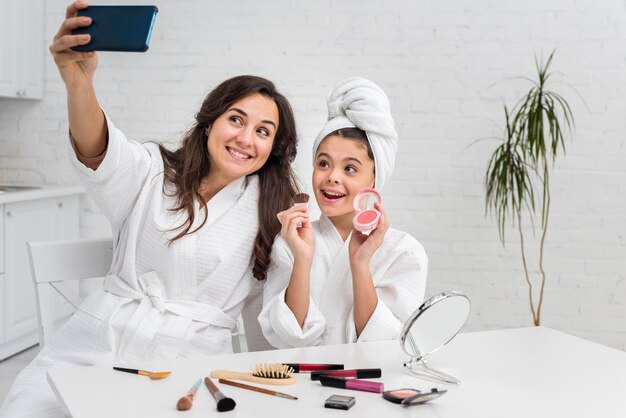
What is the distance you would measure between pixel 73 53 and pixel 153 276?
664 millimetres

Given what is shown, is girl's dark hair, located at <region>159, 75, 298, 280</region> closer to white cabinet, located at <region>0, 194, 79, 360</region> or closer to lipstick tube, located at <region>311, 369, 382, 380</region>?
lipstick tube, located at <region>311, 369, 382, 380</region>

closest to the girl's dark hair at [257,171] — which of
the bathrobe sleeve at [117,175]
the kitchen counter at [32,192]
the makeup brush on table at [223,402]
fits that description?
the bathrobe sleeve at [117,175]

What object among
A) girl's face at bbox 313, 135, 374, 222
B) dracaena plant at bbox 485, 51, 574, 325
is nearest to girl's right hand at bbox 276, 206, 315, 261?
girl's face at bbox 313, 135, 374, 222

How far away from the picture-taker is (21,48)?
461 centimetres

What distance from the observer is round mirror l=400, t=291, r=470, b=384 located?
53.8 inches

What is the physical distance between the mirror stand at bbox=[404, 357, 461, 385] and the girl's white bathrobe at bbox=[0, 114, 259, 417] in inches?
28.6

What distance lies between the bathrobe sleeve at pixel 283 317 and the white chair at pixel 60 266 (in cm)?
30

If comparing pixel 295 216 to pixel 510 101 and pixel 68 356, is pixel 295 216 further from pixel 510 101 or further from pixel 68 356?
pixel 510 101

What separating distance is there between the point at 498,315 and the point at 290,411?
3.61m

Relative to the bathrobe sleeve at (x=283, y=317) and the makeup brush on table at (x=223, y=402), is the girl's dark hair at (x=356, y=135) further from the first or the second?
the makeup brush on table at (x=223, y=402)

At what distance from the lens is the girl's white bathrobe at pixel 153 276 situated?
1.93 meters

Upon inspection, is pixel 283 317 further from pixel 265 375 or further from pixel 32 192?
pixel 32 192

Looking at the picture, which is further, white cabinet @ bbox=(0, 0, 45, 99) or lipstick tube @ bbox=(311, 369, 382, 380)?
white cabinet @ bbox=(0, 0, 45, 99)

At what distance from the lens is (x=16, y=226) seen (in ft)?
13.4
